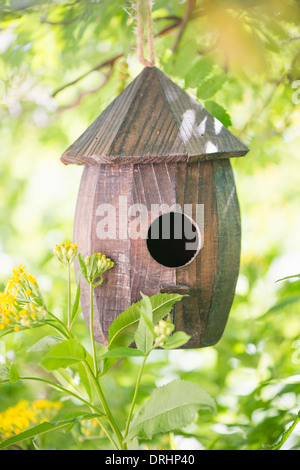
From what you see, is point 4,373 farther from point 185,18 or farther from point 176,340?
point 185,18

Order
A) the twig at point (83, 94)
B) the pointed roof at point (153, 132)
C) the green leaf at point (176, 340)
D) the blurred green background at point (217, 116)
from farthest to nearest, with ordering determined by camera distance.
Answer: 1. the twig at point (83, 94)
2. the blurred green background at point (217, 116)
3. the pointed roof at point (153, 132)
4. the green leaf at point (176, 340)

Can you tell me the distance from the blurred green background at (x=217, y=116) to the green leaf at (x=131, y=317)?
38 centimetres

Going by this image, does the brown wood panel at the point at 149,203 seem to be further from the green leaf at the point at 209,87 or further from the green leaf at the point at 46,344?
the green leaf at the point at 209,87

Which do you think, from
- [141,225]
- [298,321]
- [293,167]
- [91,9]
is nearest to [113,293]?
[141,225]

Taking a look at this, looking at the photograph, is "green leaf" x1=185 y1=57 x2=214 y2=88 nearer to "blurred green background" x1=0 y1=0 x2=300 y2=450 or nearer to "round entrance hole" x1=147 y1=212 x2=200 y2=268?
"blurred green background" x1=0 y1=0 x2=300 y2=450

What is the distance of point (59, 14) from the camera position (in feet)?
5.27

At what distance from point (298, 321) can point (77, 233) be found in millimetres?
1123

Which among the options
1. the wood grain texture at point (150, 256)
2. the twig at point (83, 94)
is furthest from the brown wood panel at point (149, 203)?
the twig at point (83, 94)

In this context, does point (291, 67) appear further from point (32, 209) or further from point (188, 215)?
point (32, 209)

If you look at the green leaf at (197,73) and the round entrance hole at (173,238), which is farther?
the green leaf at (197,73)

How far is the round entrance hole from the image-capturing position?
1.13 m

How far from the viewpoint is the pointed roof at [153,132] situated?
102 centimetres

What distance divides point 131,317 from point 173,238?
377 mm
